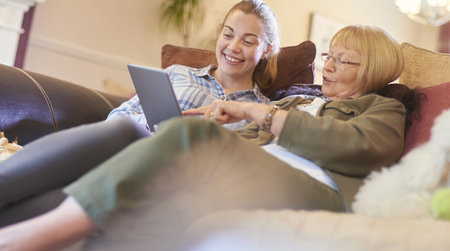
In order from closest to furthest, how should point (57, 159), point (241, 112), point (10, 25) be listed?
point (57, 159)
point (241, 112)
point (10, 25)

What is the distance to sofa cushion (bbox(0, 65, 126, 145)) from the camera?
4.92ft

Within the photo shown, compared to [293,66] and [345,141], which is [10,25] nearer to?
[293,66]

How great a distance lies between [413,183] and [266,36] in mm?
1065

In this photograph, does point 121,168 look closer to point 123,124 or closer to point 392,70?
point 123,124

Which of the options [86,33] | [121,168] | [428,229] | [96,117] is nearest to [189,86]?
[96,117]

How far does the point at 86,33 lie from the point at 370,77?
7.78ft

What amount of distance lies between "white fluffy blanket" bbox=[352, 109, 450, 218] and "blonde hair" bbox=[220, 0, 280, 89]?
0.99m

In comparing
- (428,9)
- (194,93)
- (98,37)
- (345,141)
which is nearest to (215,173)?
(345,141)

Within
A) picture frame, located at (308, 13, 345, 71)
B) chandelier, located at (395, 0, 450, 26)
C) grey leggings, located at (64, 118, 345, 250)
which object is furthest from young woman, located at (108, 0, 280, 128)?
picture frame, located at (308, 13, 345, 71)

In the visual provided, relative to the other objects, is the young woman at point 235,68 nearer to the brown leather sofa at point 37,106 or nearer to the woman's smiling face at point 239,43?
the woman's smiling face at point 239,43

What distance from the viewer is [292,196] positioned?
94 cm

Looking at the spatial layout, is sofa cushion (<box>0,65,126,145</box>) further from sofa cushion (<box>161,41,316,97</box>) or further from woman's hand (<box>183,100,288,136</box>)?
woman's hand (<box>183,100,288,136</box>)

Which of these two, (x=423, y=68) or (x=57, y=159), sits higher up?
(x=423, y=68)

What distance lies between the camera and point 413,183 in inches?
32.3
